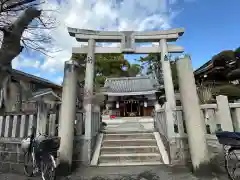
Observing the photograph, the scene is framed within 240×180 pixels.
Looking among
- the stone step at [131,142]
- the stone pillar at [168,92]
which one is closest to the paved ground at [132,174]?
the stone pillar at [168,92]

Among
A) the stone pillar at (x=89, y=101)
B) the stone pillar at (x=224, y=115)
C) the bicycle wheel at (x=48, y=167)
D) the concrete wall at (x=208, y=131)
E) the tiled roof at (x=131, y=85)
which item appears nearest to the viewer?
the bicycle wheel at (x=48, y=167)

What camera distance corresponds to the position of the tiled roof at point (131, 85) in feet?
70.1

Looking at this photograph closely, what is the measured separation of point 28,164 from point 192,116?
4.36 meters

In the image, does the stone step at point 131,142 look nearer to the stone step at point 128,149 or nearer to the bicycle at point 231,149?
the stone step at point 128,149

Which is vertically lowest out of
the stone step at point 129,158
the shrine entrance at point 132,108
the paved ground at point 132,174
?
the paved ground at point 132,174

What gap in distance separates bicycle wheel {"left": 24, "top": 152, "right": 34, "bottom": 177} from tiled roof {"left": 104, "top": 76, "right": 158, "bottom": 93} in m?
17.3

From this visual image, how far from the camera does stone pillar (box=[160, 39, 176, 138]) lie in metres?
5.13

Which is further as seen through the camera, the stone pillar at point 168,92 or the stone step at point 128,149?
the stone step at point 128,149

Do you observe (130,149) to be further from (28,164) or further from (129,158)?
(28,164)

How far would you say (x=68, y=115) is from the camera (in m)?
4.24

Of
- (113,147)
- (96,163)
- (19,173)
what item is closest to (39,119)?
(19,173)

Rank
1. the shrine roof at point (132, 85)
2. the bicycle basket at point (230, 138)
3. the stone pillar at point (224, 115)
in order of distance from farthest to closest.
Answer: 1. the shrine roof at point (132, 85)
2. the stone pillar at point (224, 115)
3. the bicycle basket at point (230, 138)

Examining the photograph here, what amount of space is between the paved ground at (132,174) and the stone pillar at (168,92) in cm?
117

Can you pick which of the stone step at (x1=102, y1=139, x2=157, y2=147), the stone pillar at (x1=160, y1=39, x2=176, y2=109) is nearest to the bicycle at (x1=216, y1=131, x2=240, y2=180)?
the stone step at (x1=102, y1=139, x2=157, y2=147)
